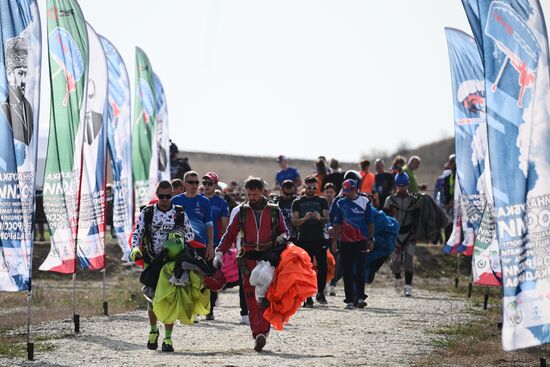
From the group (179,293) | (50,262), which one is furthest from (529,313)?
(50,262)

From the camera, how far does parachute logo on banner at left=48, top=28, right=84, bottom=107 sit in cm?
1784

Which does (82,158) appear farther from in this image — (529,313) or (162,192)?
(529,313)

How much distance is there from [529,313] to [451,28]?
9.84 meters

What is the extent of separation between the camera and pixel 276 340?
16453mm

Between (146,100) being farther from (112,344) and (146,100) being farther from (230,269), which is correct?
(112,344)

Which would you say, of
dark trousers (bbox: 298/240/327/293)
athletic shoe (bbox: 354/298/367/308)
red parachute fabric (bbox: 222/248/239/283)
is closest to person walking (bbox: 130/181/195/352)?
red parachute fabric (bbox: 222/248/239/283)

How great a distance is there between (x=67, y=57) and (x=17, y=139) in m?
3.82

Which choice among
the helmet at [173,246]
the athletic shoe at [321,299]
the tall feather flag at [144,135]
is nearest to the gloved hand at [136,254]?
the helmet at [173,246]

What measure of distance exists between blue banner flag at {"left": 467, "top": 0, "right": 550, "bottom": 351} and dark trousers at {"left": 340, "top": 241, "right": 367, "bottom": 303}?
33.2 ft

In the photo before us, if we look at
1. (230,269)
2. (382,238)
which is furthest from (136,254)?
(382,238)

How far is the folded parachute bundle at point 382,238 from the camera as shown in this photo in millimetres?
23391

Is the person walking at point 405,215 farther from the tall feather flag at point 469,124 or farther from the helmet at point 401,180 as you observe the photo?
the tall feather flag at point 469,124

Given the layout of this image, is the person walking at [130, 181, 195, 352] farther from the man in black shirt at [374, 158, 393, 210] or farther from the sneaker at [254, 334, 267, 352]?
the man in black shirt at [374, 158, 393, 210]

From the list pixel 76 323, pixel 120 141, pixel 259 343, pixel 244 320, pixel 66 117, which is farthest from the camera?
pixel 120 141
